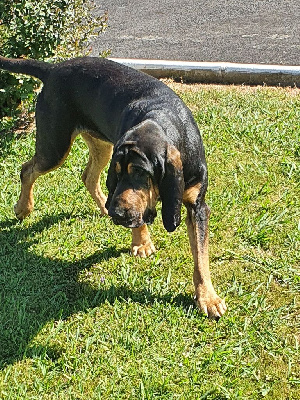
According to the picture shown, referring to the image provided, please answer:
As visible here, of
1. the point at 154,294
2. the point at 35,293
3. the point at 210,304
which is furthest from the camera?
the point at 35,293

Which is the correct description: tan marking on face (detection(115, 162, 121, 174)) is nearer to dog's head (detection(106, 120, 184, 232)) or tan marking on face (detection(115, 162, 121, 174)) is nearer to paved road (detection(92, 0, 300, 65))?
dog's head (detection(106, 120, 184, 232))

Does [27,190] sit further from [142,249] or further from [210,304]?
[210,304]

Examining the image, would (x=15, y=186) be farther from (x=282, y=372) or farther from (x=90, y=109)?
(x=282, y=372)

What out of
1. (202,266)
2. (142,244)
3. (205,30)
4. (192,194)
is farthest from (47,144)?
(205,30)

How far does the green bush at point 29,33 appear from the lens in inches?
240

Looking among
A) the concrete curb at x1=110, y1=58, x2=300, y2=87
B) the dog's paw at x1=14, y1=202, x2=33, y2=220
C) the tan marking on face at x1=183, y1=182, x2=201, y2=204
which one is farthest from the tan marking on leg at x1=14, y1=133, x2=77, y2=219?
the concrete curb at x1=110, y1=58, x2=300, y2=87

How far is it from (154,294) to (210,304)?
47 cm

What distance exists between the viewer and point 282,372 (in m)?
3.52

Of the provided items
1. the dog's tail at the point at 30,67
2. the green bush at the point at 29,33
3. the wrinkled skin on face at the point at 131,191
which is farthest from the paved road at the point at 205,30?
the wrinkled skin on face at the point at 131,191

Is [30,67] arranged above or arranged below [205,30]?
above

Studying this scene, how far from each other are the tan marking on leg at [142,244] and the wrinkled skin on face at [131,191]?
1.13 m

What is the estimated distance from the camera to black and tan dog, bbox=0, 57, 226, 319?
334 centimetres

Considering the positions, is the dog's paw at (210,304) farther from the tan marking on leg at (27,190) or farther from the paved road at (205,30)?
the paved road at (205,30)

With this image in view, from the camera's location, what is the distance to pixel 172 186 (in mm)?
3395
